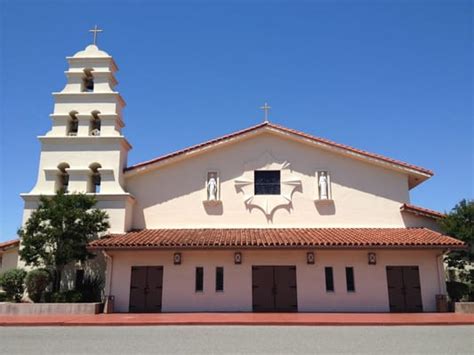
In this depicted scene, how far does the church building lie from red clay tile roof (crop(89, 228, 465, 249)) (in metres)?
0.05

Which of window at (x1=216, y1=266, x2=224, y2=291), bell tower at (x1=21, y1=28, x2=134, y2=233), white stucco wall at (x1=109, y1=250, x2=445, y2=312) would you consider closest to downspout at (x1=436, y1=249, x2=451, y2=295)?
white stucco wall at (x1=109, y1=250, x2=445, y2=312)

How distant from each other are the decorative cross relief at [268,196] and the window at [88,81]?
30.3 feet

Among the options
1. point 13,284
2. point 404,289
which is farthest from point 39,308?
point 404,289

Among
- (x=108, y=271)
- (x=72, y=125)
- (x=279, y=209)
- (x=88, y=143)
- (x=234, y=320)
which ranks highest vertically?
(x=72, y=125)

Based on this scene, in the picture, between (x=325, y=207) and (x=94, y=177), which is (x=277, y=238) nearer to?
(x=325, y=207)

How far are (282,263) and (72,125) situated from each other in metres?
12.6

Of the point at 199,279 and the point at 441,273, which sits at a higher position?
the point at 441,273

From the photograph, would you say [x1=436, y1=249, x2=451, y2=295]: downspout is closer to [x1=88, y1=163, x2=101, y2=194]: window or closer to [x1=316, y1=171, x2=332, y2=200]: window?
[x1=316, y1=171, x2=332, y2=200]: window

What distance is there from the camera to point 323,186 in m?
20.3

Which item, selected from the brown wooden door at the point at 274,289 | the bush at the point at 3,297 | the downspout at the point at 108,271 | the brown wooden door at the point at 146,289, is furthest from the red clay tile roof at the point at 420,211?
the bush at the point at 3,297
